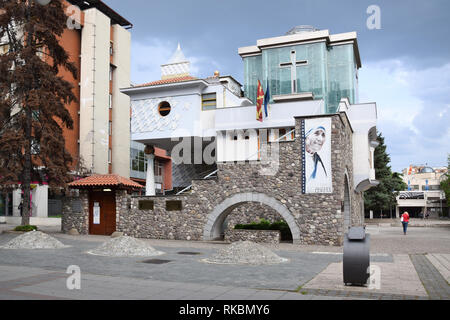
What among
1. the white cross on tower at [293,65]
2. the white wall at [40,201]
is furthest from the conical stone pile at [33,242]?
the white wall at [40,201]

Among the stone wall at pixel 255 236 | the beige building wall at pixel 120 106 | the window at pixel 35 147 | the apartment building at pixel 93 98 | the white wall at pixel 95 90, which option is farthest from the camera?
the beige building wall at pixel 120 106

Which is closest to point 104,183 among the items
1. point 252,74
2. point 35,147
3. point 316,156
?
point 35,147

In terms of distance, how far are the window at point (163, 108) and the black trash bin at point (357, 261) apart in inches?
785

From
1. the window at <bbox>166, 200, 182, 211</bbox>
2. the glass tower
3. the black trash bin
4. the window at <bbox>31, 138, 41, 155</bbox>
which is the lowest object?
the black trash bin

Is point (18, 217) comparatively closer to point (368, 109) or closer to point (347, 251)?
point (368, 109)

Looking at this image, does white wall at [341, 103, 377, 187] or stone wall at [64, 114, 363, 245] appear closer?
stone wall at [64, 114, 363, 245]

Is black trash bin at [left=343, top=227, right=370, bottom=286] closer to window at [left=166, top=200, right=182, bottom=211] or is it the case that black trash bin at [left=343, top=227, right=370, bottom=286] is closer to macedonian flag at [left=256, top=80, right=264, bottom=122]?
window at [left=166, top=200, right=182, bottom=211]

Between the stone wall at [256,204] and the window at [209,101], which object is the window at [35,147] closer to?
the stone wall at [256,204]

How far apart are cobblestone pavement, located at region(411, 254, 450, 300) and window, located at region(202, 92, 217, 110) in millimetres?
15681

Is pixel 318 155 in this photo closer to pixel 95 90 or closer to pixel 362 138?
pixel 362 138

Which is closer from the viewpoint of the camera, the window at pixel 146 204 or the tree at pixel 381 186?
the window at pixel 146 204

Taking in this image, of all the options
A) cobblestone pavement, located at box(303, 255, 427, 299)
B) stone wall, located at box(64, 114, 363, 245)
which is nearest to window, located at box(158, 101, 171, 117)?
stone wall, located at box(64, 114, 363, 245)

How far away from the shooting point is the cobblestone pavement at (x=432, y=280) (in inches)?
301

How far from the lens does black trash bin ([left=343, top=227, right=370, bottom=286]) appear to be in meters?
8.16
